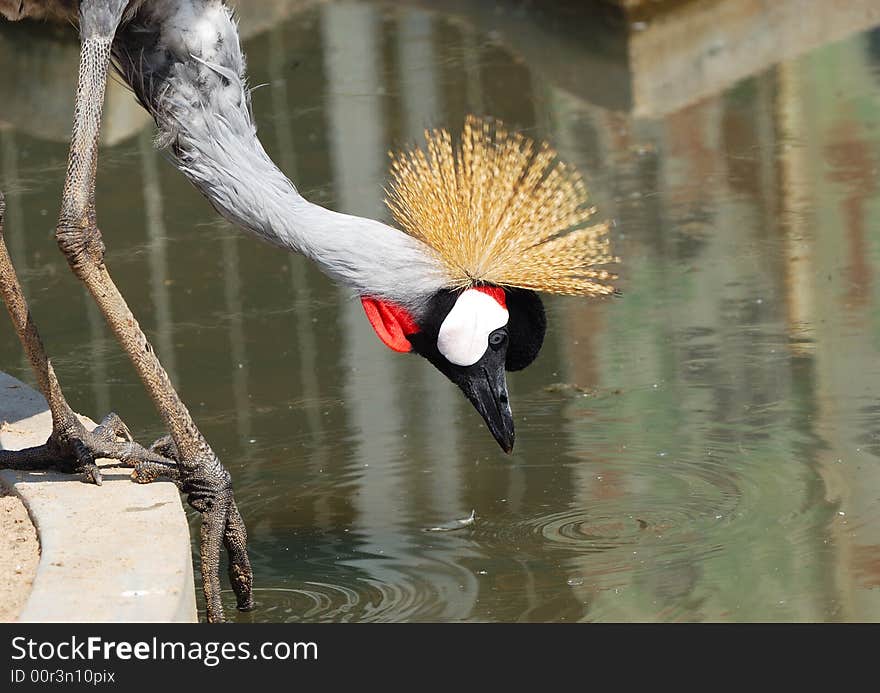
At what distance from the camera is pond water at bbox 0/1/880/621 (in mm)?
4648

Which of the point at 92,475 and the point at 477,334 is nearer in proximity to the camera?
the point at 477,334

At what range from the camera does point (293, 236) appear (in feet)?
14.6

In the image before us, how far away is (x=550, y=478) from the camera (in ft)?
17.1

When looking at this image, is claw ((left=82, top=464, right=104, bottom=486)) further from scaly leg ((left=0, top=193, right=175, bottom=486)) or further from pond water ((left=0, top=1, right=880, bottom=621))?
pond water ((left=0, top=1, right=880, bottom=621))

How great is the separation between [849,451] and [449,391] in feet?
5.06

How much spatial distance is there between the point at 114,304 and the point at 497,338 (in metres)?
1.04

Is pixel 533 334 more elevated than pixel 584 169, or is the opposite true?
pixel 584 169

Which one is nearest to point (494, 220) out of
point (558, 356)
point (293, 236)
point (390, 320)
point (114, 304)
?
point (390, 320)

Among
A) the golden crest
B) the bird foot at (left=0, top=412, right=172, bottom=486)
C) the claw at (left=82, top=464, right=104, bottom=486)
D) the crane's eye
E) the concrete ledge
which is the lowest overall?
the concrete ledge

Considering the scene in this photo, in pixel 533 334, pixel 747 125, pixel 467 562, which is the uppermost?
pixel 747 125

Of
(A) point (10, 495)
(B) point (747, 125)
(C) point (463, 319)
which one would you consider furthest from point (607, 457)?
(B) point (747, 125)

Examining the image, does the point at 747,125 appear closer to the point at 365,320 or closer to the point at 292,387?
→ the point at 365,320

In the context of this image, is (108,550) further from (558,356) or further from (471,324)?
(558,356)

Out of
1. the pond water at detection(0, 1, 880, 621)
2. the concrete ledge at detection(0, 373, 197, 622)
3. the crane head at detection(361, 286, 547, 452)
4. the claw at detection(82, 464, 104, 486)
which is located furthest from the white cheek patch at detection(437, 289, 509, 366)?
the claw at detection(82, 464, 104, 486)
